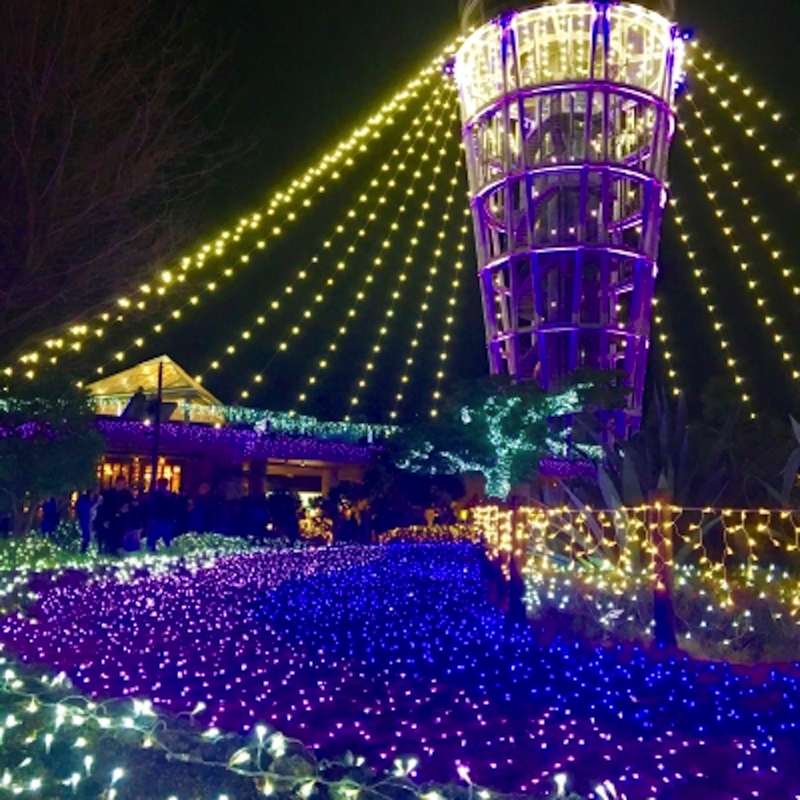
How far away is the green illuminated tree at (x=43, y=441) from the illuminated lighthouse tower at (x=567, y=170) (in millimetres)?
15934

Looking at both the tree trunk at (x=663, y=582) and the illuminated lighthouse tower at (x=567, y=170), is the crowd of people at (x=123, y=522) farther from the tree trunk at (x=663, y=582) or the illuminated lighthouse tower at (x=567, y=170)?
the illuminated lighthouse tower at (x=567, y=170)

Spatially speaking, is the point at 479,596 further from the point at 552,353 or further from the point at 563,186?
the point at 563,186

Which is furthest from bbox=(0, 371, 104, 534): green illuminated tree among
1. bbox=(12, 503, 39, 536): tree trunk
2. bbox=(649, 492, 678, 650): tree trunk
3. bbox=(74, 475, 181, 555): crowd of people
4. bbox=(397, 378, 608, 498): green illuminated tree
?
bbox=(649, 492, 678, 650): tree trunk

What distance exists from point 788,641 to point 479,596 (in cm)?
485

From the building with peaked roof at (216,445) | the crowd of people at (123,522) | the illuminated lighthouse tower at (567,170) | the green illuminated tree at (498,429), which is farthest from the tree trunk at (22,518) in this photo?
the illuminated lighthouse tower at (567,170)

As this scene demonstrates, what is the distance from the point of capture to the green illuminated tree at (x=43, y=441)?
1427 centimetres

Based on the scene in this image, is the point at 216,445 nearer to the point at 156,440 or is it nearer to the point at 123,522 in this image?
the point at 156,440

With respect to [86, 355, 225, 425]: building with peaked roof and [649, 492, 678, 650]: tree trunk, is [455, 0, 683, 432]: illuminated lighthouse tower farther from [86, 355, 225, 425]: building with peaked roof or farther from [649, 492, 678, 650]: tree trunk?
[649, 492, 678, 650]: tree trunk

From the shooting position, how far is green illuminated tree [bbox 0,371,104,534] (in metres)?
14.3

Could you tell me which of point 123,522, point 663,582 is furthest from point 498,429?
point 663,582

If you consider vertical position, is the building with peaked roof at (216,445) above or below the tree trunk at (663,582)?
above

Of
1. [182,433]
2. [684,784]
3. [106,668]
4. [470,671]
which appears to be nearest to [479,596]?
[470,671]

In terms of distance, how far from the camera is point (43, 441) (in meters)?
14.4

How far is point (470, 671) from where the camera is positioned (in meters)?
→ 6.32
